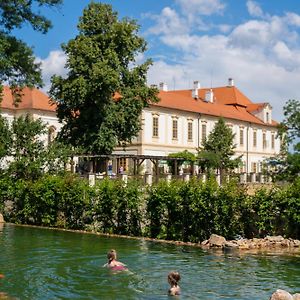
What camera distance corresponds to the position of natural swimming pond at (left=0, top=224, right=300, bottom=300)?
1428cm

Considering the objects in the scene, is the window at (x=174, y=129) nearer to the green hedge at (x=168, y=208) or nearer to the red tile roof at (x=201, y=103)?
the red tile roof at (x=201, y=103)

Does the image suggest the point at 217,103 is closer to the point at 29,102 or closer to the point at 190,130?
the point at 190,130

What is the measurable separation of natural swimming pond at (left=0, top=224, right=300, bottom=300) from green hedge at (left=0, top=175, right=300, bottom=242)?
1.84 metres

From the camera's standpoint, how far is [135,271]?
17.2 m

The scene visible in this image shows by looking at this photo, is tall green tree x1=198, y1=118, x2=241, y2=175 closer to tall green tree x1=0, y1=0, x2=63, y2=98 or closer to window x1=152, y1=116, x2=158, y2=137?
window x1=152, y1=116, x2=158, y2=137

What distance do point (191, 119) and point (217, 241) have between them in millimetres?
43672

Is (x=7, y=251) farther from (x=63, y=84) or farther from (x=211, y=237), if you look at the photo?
(x=63, y=84)

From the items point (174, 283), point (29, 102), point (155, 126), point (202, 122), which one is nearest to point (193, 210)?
point (174, 283)

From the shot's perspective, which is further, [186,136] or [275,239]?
[186,136]

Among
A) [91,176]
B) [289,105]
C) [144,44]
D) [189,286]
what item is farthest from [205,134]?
[189,286]

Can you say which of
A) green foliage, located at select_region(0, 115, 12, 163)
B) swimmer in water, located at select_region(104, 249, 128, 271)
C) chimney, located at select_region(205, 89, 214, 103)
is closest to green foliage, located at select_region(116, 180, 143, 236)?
swimmer in water, located at select_region(104, 249, 128, 271)

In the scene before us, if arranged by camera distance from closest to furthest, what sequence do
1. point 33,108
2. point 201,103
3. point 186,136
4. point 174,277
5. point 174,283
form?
point 174,277
point 174,283
point 33,108
point 186,136
point 201,103

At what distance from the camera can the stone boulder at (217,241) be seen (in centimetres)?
2269

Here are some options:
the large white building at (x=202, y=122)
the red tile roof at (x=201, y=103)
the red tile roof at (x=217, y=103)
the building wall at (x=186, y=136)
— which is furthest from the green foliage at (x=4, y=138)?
the red tile roof at (x=217, y=103)
